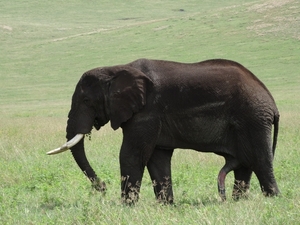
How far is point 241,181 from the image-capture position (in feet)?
32.7

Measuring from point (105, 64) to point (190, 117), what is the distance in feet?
147

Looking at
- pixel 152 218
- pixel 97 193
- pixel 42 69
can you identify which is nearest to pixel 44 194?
pixel 97 193

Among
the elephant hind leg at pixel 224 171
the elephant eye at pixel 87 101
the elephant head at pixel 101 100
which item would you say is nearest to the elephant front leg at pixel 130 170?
the elephant head at pixel 101 100

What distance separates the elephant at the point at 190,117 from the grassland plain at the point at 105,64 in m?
0.42

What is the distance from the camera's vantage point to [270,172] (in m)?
9.65

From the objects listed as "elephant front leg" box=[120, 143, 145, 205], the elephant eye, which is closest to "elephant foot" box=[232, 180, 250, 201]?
"elephant front leg" box=[120, 143, 145, 205]

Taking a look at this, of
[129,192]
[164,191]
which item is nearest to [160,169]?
[164,191]

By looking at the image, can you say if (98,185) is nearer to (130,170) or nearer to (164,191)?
(130,170)

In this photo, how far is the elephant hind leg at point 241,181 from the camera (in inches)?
379

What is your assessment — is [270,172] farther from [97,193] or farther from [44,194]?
[44,194]

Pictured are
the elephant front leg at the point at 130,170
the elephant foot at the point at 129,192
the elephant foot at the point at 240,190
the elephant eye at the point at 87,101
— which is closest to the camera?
the elephant foot at the point at 129,192

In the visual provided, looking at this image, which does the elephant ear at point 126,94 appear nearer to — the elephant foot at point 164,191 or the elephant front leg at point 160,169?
the elephant front leg at point 160,169

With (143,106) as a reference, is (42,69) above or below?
below

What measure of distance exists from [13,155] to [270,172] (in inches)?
244
